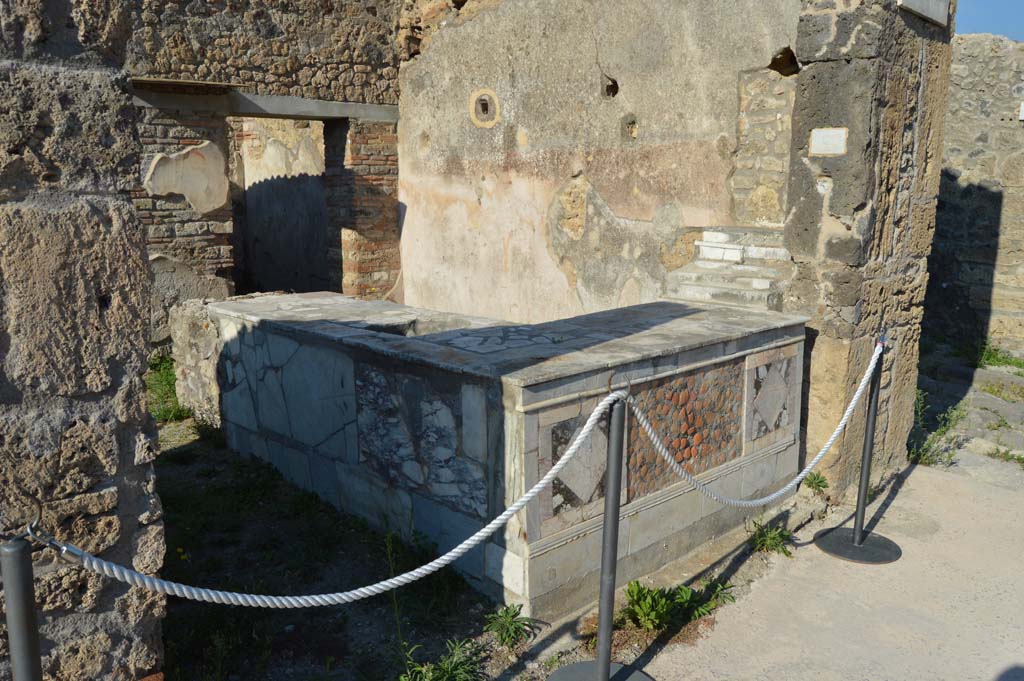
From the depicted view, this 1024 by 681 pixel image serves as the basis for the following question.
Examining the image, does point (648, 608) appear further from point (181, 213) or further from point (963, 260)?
point (963, 260)

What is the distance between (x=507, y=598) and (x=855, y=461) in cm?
249

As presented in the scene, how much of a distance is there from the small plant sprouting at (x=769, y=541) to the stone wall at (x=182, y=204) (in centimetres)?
508

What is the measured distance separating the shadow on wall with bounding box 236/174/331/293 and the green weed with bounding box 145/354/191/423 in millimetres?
2455

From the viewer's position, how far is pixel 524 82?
6.53 meters

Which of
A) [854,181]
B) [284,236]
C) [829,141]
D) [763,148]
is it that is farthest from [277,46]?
[854,181]

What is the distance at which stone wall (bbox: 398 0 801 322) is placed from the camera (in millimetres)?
4891

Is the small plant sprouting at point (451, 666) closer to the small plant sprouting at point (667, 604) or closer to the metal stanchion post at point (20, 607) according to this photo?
the small plant sprouting at point (667, 604)

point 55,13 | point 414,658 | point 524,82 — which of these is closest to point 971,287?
point 524,82

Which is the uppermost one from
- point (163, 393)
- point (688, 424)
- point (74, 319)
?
point (74, 319)

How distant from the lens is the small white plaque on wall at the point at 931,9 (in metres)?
4.27

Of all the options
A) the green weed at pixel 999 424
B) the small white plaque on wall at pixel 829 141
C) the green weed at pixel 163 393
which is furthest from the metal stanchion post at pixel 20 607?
the green weed at pixel 999 424

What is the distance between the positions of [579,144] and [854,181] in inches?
89.6

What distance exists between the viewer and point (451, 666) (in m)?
2.81

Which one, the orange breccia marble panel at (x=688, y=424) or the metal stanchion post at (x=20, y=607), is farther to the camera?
the orange breccia marble panel at (x=688, y=424)
